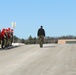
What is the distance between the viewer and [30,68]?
15.2 meters

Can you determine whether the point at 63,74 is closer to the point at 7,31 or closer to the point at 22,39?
the point at 7,31

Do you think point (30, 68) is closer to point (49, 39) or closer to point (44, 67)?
point (44, 67)

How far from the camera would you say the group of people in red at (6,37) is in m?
31.7

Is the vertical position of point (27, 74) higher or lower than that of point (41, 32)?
lower

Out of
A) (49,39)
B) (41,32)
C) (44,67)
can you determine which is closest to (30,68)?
(44,67)

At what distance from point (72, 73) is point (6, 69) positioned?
295 cm

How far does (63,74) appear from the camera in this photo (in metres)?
13.3

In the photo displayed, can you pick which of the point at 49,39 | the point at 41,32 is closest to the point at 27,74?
the point at 41,32

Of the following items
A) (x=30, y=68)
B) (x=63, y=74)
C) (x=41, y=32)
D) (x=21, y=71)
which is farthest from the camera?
(x=41, y=32)

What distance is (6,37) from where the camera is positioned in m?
32.6

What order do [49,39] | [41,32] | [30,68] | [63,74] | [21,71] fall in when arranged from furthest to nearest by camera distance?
[49,39]
[41,32]
[30,68]
[21,71]
[63,74]

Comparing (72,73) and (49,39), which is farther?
(49,39)

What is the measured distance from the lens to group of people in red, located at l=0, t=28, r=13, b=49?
31700 millimetres

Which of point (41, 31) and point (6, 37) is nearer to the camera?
point (41, 31)
